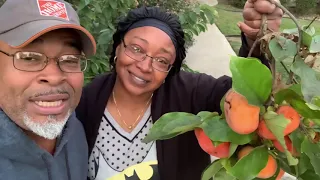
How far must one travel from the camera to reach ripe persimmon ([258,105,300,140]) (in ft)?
3.02

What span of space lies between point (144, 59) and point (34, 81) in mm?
498

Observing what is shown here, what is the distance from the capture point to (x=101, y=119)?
178 centimetres

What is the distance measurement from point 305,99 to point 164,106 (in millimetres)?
978

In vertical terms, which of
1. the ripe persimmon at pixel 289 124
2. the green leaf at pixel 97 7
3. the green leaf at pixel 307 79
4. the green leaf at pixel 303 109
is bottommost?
the green leaf at pixel 97 7

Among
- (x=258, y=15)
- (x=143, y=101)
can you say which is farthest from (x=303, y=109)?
(x=143, y=101)

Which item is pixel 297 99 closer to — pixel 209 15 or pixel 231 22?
pixel 209 15

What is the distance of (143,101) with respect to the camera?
1822 mm

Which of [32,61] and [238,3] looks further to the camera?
[238,3]

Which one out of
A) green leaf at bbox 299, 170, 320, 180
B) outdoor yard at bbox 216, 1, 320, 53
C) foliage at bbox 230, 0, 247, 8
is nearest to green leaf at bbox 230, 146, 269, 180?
green leaf at bbox 299, 170, 320, 180

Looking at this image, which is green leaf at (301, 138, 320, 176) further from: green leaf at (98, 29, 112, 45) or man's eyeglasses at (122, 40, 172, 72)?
green leaf at (98, 29, 112, 45)

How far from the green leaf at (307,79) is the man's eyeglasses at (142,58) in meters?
0.82

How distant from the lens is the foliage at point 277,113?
909mm

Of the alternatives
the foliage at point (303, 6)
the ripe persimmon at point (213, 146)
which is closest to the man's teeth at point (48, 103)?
the ripe persimmon at point (213, 146)

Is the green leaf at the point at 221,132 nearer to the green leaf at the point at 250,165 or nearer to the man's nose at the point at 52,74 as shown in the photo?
the green leaf at the point at 250,165
